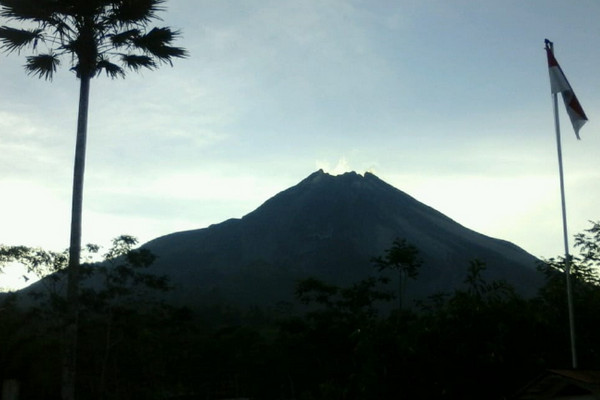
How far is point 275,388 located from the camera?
191 feet

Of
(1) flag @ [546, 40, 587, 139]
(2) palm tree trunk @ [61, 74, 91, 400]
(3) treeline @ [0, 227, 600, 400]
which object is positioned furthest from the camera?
(3) treeline @ [0, 227, 600, 400]

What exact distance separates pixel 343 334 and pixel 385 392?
18.3m

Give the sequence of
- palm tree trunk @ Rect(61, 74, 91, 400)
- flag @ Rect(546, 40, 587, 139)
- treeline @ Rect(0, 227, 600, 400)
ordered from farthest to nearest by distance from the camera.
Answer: treeline @ Rect(0, 227, 600, 400) < palm tree trunk @ Rect(61, 74, 91, 400) < flag @ Rect(546, 40, 587, 139)

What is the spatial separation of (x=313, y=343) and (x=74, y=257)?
26.4 m

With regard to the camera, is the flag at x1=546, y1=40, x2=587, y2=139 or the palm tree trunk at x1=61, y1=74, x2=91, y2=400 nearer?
the flag at x1=546, y1=40, x2=587, y2=139

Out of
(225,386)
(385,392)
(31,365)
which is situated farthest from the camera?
(225,386)

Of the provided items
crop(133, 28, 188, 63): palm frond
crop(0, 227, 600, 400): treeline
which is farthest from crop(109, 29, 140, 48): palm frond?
crop(0, 227, 600, 400): treeline

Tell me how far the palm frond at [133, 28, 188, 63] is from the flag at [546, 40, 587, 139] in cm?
1242

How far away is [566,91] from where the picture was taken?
1986 centimetres

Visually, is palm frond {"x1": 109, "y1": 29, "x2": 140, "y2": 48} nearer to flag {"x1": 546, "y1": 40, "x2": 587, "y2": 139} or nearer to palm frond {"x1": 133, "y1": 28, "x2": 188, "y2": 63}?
palm frond {"x1": 133, "y1": 28, "x2": 188, "y2": 63}

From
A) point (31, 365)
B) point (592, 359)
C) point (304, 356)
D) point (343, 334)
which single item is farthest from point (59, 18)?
point (304, 356)

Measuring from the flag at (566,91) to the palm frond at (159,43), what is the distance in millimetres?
12422

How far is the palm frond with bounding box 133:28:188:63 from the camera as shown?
26.6 meters

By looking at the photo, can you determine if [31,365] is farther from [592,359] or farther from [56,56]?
[592,359]
